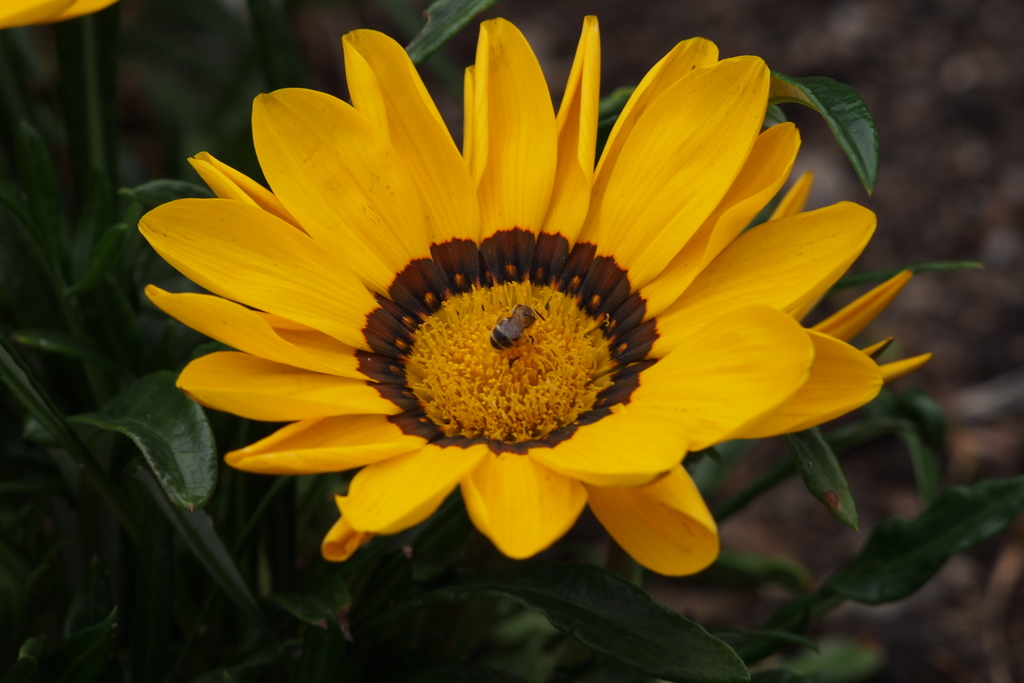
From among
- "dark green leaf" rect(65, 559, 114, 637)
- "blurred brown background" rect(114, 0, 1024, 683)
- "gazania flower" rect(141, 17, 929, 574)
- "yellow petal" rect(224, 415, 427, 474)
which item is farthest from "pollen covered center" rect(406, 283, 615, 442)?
"blurred brown background" rect(114, 0, 1024, 683)

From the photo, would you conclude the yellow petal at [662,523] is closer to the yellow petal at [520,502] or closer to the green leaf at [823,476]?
the yellow petal at [520,502]

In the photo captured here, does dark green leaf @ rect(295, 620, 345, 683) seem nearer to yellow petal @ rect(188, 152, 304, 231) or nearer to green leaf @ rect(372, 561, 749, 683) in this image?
green leaf @ rect(372, 561, 749, 683)

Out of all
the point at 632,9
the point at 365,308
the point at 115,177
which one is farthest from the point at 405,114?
the point at 632,9

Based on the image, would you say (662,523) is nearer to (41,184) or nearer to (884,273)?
(884,273)

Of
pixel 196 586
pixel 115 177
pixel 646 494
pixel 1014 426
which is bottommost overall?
pixel 1014 426

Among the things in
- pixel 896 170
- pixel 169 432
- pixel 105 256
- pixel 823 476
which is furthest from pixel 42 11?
pixel 896 170

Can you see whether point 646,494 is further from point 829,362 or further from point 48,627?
point 48,627
